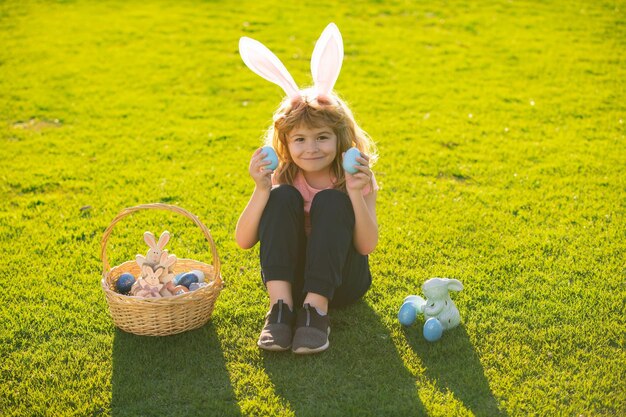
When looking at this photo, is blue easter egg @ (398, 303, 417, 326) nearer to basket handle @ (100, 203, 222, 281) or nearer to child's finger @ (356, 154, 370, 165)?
child's finger @ (356, 154, 370, 165)

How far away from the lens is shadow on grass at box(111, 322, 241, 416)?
9.90 ft

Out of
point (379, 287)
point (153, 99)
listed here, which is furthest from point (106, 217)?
point (153, 99)

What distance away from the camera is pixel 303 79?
8.00m

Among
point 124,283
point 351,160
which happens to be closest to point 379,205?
point 351,160

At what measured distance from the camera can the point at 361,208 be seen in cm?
346

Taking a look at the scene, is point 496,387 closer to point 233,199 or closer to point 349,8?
point 233,199

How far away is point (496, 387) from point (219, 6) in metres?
9.55

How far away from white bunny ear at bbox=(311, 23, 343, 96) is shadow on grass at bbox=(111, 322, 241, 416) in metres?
1.40

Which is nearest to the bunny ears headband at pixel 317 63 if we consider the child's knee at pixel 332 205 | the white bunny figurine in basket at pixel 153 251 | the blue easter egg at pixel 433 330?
the child's knee at pixel 332 205

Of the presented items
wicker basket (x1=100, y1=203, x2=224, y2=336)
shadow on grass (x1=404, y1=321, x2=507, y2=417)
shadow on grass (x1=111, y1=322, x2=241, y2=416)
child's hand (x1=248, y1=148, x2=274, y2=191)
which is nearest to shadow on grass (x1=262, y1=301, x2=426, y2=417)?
shadow on grass (x1=404, y1=321, x2=507, y2=417)

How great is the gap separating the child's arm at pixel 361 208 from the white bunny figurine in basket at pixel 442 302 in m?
0.37

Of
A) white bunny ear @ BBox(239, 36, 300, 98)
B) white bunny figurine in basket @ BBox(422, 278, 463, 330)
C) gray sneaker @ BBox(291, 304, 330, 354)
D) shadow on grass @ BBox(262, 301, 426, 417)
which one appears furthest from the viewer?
white bunny ear @ BBox(239, 36, 300, 98)

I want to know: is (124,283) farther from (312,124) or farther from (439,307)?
(439,307)

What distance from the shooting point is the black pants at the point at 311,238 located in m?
3.38
